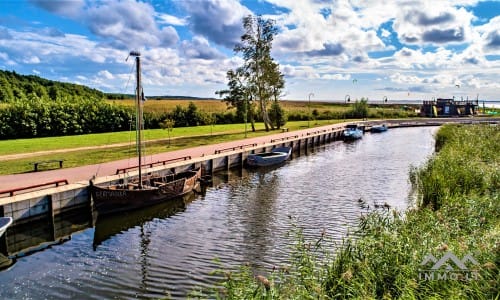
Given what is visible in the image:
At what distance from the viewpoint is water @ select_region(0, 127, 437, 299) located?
12602 mm

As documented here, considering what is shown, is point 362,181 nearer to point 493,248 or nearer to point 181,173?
point 181,173

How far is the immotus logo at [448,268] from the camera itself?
7.62 metres

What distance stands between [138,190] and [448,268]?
16060 mm

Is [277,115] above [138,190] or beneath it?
above

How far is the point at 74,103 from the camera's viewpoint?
50.6 m

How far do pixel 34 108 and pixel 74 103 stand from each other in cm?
597

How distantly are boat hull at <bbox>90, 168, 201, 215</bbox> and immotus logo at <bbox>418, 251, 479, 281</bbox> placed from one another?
50.5 feet

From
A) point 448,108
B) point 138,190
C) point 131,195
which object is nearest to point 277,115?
point 138,190

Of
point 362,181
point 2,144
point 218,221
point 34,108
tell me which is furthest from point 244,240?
point 34,108

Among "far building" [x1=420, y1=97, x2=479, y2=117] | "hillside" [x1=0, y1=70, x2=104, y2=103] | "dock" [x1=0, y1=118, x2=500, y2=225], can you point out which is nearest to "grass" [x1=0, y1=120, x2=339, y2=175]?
"dock" [x1=0, y1=118, x2=500, y2=225]

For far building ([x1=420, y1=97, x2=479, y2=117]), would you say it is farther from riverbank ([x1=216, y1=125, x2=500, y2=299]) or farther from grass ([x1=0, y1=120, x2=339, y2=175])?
riverbank ([x1=216, y1=125, x2=500, y2=299])

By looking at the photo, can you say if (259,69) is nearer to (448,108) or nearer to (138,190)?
(138,190)

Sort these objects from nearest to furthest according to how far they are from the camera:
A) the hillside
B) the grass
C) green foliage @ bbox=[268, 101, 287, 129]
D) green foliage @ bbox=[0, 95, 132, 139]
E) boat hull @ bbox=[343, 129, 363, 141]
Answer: the grass, green foliage @ bbox=[0, 95, 132, 139], boat hull @ bbox=[343, 129, 363, 141], green foliage @ bbox=[268, 101, 287, 129], the hillside

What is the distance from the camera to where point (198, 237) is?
657 inches
